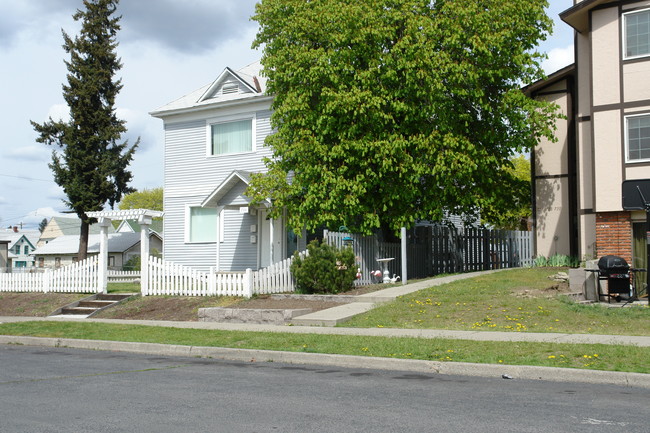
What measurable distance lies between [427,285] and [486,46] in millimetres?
7514

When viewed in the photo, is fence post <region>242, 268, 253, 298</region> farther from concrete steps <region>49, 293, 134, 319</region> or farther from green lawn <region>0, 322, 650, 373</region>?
concrete steps <region>49, 293, 134, 319</region>

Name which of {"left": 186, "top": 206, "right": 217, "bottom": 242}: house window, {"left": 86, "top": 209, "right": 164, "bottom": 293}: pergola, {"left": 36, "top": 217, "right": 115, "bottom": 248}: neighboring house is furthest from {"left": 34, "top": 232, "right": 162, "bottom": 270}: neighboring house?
{"left": 86, "top": 209, "right": 164, "bottom": 293}: pergola

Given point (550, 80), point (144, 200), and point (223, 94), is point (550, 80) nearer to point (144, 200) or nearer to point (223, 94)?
point (223, 94)

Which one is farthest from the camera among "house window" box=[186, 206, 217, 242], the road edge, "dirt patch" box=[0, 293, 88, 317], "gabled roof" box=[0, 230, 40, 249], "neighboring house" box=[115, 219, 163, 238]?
"gabled roof" box=[0, 230, 40, 249]

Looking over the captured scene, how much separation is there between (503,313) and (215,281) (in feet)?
27.7

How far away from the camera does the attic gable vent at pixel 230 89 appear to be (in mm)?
25941

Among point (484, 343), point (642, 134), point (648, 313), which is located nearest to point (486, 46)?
point (642, 134)

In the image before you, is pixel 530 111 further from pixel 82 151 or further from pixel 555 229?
pixel 82 151

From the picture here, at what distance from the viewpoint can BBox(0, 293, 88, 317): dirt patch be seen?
20.0 m

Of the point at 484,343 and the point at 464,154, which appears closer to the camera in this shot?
the point at 484,343

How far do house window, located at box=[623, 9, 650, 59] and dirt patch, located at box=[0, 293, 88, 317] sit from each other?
57.3 ft

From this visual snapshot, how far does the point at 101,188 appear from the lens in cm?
4162

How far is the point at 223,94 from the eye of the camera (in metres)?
26.2

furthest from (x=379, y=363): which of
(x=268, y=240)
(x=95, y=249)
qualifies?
(x=95, y=249)
